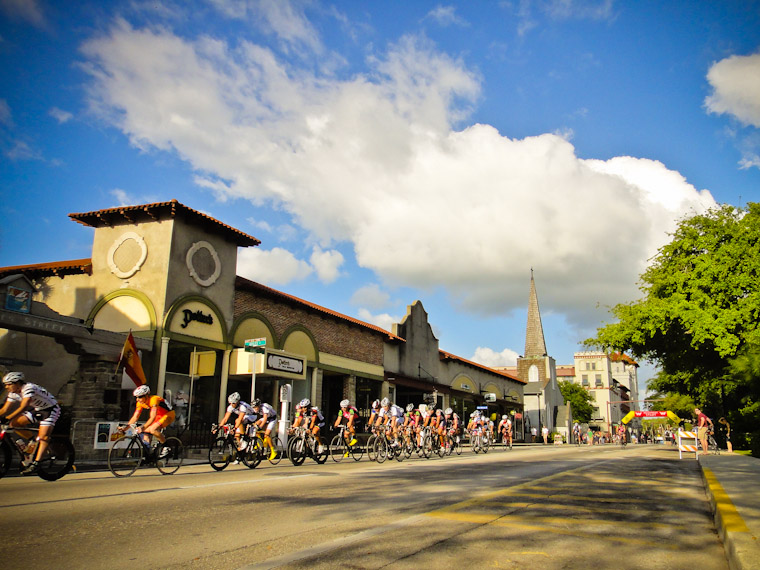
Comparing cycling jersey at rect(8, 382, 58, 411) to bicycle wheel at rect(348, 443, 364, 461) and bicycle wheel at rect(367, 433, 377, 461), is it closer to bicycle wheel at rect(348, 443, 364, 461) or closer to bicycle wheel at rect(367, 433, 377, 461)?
bicycle wheel at rect(348, 443, 364, 461)

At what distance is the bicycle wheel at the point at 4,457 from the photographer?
9219 mm

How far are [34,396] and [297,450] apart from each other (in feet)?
24.8

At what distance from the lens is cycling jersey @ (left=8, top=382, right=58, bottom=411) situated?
960cm

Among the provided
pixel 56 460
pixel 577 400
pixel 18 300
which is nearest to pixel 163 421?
pixel 56 460

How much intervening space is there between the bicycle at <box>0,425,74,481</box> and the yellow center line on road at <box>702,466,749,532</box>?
995cm

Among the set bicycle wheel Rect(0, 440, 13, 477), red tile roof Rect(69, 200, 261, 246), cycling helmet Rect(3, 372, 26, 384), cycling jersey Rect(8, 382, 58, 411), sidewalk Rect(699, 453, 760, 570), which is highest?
red tile roof Rect(69, 200, 261, 246)

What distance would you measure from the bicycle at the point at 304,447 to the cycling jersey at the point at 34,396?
7.02 metres

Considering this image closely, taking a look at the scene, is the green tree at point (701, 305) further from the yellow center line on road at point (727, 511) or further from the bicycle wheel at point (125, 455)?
the bicycle wheel at point (125, 455)

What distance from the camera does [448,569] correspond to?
15.2 ft

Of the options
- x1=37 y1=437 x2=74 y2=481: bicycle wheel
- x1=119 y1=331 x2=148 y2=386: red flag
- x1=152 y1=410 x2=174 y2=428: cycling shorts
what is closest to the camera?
x1=37 y1=437 x2=74 y2=481: bicycle wheel

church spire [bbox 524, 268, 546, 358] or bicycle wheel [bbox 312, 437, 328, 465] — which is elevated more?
church spire [bbox 524, 268, 546, 358]

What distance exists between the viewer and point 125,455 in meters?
12.0

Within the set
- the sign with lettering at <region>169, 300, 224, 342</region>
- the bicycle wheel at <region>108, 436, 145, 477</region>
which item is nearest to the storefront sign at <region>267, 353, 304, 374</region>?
Answer: the sign with lettering at <region>169, 300, 224, 342</region>

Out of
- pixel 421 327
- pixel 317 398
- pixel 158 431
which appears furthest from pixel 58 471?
pixel 421 327
